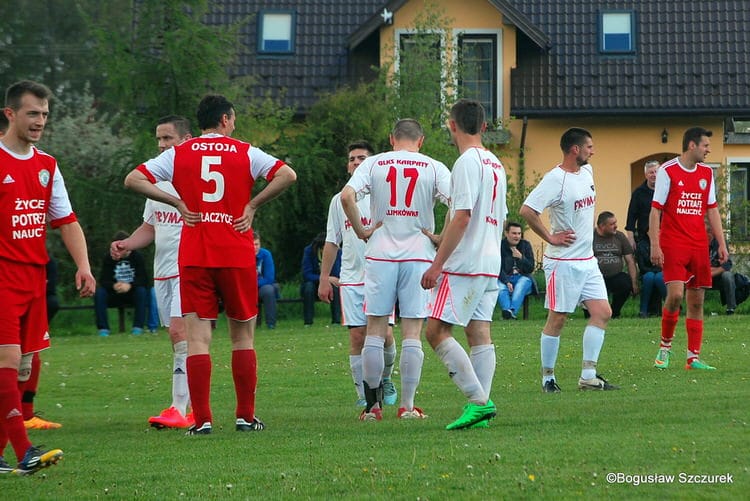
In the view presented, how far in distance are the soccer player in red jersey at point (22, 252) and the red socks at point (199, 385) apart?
1247 mm

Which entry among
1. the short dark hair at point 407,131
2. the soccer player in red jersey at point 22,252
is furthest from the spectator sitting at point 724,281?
the soccer player in red jersey at point 22,252

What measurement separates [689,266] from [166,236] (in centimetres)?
617

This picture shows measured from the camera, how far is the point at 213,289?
10359mm

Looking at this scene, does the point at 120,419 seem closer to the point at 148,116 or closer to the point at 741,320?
the point at 741,320

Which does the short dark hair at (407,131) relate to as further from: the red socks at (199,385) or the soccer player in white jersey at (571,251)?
the red socks at (199,385)

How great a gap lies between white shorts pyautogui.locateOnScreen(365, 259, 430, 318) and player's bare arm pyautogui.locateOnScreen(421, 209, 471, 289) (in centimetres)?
125

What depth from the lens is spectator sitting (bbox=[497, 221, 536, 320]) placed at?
23984 millimetres

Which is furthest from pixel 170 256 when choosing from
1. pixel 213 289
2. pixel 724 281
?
pixel 724 281

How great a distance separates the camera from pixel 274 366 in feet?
55.8

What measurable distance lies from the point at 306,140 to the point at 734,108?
11.5 m

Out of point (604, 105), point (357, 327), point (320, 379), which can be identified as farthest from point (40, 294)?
point (604, 105)

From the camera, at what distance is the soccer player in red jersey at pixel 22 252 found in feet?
28.4

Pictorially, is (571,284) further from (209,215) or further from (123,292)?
(123,292)

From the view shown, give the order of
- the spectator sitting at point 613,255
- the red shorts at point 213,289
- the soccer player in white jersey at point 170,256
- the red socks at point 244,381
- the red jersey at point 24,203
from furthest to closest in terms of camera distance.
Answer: the spectator sitting at point 613,255, the soccer player in white jersey at point 170,256, the red socks at point 244,381, the red shorts at point 213,289, the red jersey at point 24,203
